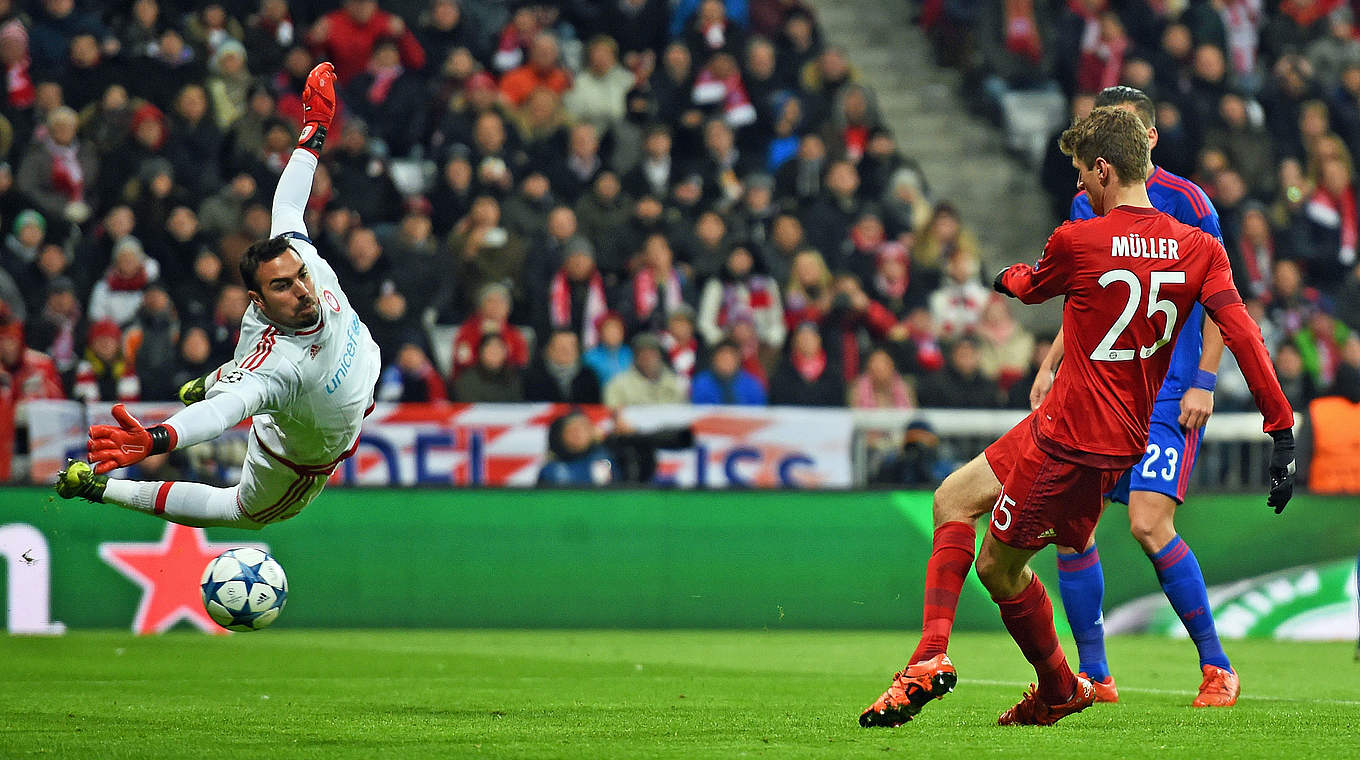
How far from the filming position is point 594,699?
7.95m

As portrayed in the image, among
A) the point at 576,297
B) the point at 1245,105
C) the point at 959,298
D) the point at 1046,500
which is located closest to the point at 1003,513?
the point at 1046,500

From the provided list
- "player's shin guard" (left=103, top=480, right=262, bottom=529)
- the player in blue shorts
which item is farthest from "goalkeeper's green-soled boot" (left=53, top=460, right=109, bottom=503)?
the player in blue shorts

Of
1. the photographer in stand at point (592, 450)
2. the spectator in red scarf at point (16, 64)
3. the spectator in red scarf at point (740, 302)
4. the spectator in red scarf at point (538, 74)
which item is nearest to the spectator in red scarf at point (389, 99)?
the spectator in red scarf at point (538, 74)

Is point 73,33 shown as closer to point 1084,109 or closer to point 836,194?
point 836,194

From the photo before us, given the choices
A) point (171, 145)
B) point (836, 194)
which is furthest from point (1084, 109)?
point (171, 145)

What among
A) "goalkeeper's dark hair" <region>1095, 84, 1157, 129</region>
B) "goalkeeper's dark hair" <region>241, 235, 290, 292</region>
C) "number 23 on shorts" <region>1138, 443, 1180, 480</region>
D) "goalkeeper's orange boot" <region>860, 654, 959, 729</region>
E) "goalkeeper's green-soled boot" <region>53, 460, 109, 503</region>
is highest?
"goalkeeper's dark hair" <region>1095, 84, 1157, 129</region>

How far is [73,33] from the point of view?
51.4 ft

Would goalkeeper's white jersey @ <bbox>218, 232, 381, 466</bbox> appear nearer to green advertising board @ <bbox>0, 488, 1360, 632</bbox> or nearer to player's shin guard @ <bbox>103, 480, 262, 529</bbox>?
player's shin guard @ <bbox>103, 480, 262, 529</bbox>

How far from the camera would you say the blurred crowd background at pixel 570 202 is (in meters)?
14.1

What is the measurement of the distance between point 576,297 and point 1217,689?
802 cm

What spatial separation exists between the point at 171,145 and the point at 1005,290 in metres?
10.6

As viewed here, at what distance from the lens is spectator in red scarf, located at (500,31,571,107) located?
648 inches

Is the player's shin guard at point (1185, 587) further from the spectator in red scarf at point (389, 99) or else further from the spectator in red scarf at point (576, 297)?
the spectator in red scarf at point (389, 99)

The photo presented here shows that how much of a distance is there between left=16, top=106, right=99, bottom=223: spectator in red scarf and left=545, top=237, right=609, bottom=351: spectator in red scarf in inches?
155
